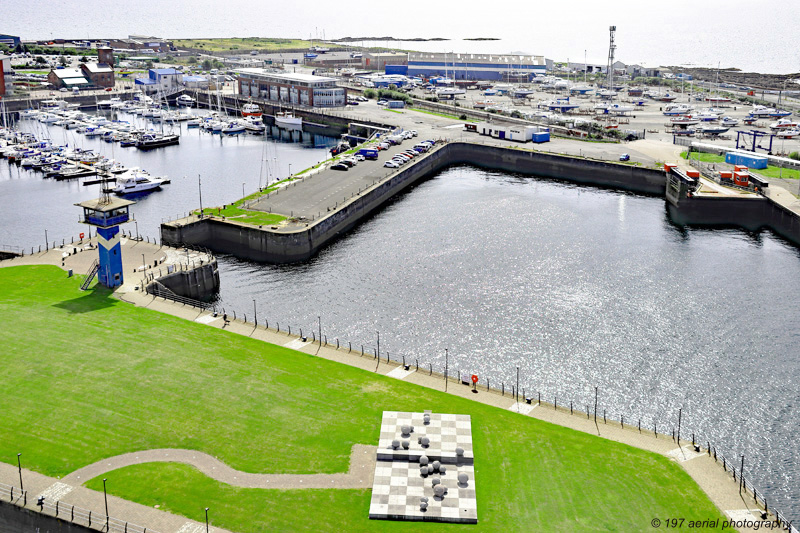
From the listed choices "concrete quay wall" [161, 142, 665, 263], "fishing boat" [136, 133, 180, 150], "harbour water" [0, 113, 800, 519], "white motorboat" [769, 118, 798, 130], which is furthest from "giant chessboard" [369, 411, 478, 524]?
"white motorboat" [769, 118, 798, 130]

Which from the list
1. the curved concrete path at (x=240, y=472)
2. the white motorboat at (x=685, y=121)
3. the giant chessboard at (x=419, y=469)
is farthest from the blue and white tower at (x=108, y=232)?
the white motorboat at (x=685, y=121)

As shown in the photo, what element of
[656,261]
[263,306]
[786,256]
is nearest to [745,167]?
[786,256]

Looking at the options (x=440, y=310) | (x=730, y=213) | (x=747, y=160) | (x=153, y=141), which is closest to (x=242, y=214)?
(x=440, y=310)

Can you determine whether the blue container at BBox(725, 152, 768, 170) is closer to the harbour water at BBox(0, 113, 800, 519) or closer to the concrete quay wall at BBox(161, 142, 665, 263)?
the concrete quay wall at BBox(161, 142, 665, 263)

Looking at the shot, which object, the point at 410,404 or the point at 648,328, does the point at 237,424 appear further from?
the point at 648,328

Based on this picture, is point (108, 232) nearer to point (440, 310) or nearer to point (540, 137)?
point (440, 310)
